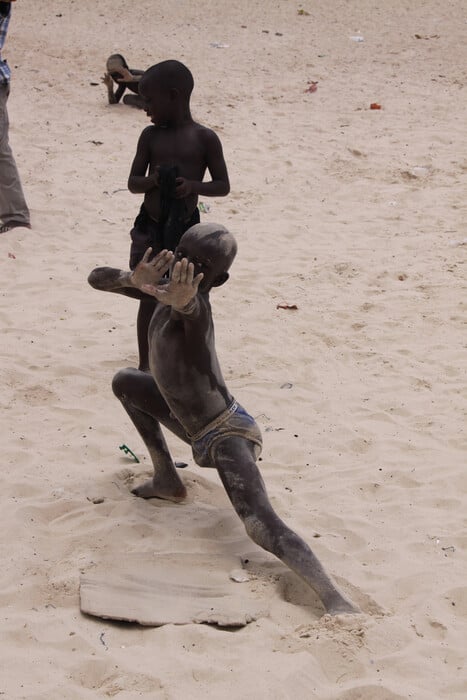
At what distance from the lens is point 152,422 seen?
12.2 feet

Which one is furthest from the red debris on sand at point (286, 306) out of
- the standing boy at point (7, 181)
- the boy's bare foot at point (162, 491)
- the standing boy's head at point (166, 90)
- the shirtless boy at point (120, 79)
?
the shirtless boy at point (120, 79)

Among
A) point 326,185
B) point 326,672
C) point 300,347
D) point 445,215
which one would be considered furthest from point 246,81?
point 326,672

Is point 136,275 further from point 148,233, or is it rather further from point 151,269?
point 148,233

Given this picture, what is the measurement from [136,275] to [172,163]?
1.18 meters

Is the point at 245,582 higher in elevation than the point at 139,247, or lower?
lower

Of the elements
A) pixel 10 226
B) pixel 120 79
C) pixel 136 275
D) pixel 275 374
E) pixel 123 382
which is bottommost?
pixel 10 226

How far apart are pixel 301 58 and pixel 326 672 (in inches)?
405

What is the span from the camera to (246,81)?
10992 mm

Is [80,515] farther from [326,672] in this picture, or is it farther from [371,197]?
[371,197]

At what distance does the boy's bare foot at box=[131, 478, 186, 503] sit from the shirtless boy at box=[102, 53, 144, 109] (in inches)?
232

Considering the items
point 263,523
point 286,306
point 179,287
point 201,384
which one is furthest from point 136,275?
point 286,306

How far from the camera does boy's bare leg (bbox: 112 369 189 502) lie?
3.62 meters

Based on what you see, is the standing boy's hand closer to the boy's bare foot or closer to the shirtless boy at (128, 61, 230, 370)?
the shirtless boy at (128, 61, 230, 370)

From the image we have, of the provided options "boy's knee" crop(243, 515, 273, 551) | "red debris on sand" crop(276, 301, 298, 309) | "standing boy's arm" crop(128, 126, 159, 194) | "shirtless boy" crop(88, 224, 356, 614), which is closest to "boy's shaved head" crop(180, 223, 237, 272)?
"shirtless boy" crop(88, 224, 356, 614)
